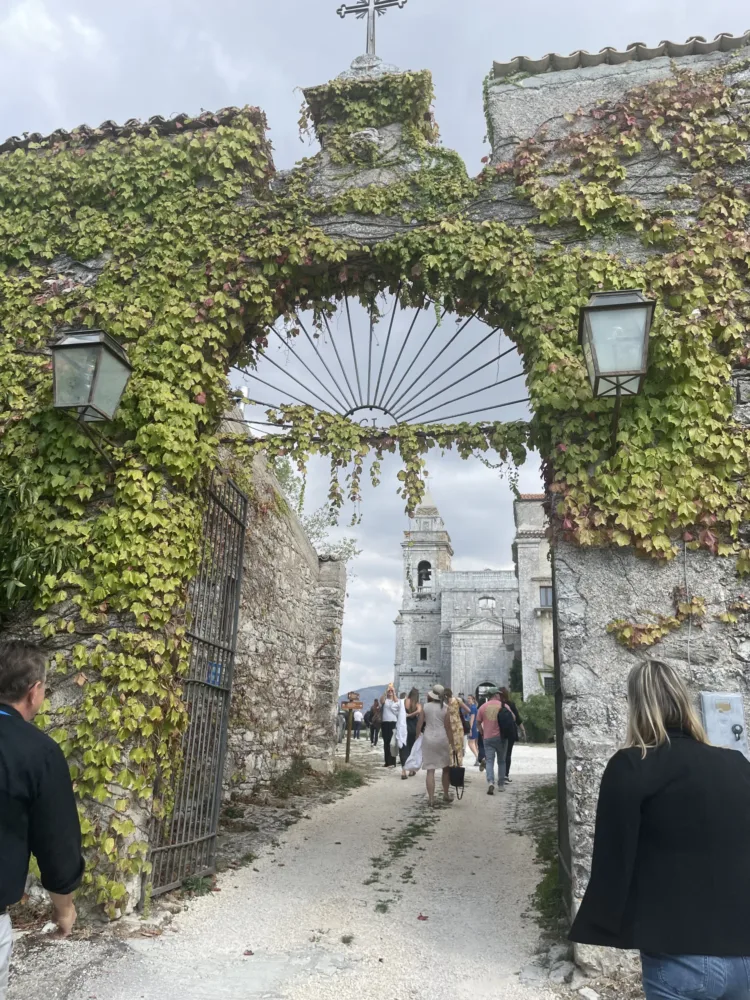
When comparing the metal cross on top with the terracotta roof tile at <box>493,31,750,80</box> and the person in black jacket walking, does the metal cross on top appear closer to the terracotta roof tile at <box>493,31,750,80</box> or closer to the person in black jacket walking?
the terracotta roof tile at <box>493,31,750,80</box>

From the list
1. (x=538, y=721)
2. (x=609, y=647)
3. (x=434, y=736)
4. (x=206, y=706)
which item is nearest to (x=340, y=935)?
(x=206, y=706)

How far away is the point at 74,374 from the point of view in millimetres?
4625

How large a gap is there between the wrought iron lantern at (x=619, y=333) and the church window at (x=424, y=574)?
4407cm

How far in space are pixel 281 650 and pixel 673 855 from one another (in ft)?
25.6

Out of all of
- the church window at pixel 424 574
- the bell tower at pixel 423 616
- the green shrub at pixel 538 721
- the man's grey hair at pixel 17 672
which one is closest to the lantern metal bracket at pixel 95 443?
the man's grey hair at pixel 17 672

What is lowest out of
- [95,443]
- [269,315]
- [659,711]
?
[659,711]

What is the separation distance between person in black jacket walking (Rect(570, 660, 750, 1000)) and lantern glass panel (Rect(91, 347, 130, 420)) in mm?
3751

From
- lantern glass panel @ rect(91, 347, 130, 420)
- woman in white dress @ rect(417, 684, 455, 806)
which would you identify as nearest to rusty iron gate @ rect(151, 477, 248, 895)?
lantern glass panel @ rect(91, 347, 130, 420)

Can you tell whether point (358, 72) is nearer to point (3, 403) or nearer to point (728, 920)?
point (3, 403)

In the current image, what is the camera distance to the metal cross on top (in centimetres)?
647

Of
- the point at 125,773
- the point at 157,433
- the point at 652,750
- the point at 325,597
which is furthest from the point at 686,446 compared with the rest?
the point at 325,597

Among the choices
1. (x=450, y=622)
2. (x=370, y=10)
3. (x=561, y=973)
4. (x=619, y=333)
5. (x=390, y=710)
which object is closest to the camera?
(x=561, y=973)

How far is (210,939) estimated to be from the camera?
4.18 meters

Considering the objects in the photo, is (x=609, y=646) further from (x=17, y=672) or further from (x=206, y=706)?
(x=17, y=672)
